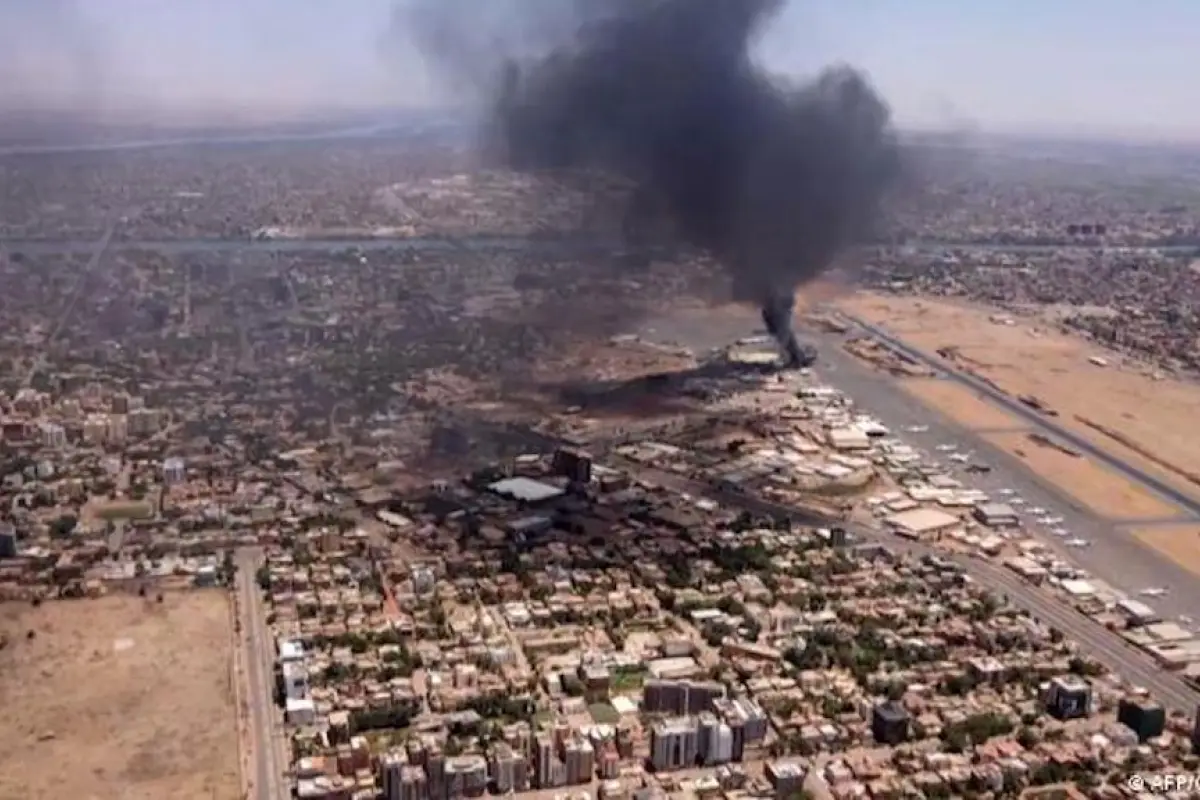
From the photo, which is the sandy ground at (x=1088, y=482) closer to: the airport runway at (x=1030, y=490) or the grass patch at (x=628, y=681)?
the airport runway at (x=1030, y=490)

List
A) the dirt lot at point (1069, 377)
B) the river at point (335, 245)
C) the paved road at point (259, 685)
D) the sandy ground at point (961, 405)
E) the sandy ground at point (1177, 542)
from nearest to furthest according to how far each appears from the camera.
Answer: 1. the paved road at point (259, 685)
2. the sandy ground at point (1177, 542)
3. the dirt lot at point (1069, 377)
4. the sandy ground at point (961, 405)
5. the river at point (335, 245)

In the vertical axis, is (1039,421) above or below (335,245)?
below

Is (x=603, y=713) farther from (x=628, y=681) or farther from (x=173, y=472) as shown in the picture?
(x=173, y=472)

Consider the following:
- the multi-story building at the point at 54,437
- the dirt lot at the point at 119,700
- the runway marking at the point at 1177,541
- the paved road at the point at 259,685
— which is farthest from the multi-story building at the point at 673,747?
the multi-story building at the point at 54,437

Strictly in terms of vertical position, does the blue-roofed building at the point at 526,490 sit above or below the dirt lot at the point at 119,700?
above

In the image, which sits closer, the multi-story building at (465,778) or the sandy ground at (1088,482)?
the multi-story building at (465,778)

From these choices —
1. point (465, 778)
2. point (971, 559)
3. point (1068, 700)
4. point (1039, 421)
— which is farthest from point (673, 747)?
point (1039, 421)
